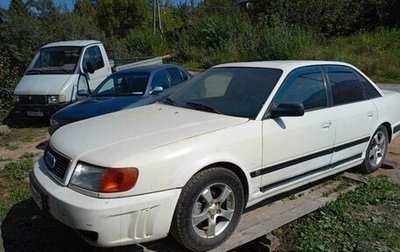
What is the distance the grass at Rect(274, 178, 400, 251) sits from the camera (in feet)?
11.3

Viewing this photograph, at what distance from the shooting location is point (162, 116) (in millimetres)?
3734

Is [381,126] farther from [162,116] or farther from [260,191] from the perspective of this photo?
[162,116]

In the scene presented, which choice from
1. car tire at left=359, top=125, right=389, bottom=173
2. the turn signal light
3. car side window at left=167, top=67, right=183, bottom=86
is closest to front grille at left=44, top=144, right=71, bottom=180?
the turn signal light

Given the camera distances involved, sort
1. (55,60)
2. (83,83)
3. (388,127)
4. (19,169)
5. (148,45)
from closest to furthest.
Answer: (388,127) < (19,169) < (83,83) < (55,60) < (148,45)

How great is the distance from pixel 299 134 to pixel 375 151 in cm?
178

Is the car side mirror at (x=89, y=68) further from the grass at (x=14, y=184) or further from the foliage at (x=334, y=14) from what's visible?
the foliage at (x=334, y=14)

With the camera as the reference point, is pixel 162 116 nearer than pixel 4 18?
Yes

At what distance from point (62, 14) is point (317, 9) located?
12723mm

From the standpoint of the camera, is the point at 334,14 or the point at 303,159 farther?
the point at 334,14

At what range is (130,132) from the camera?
129 inches

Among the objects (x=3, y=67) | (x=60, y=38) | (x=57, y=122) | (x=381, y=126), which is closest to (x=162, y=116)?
(x=381, y=126)

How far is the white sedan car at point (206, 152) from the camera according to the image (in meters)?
2.79

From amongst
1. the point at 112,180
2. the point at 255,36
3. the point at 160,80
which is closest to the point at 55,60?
the point at 160,80

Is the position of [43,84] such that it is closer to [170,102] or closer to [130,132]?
[170,102]
